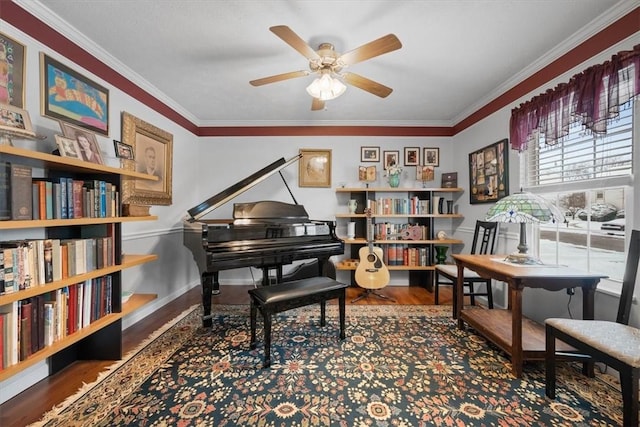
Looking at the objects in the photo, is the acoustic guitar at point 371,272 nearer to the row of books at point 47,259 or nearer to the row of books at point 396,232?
the row of books at point 396,232

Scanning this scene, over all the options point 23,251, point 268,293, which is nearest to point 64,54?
point 23,251

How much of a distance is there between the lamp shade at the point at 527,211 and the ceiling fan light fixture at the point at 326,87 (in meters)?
1.56

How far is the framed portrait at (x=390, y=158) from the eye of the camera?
3.75m

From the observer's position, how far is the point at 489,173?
2953 millimetres

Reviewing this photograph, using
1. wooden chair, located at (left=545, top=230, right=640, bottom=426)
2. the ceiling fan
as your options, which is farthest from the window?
the ceiling fan

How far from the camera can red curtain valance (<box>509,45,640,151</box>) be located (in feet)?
5.06

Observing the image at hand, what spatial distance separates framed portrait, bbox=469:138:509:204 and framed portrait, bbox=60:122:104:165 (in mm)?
3780

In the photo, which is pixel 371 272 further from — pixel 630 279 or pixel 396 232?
pixel 630 279

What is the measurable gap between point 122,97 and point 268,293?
93.8 inches

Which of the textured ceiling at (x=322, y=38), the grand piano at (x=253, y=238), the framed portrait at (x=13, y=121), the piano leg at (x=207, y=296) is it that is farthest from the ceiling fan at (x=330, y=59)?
the piano leg at (x=207, y=296)

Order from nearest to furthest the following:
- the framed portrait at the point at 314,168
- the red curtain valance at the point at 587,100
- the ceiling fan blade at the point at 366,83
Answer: the red curtain valance at the point at 587,100, the ceiling fan blade at the point at 366,83, the framed portrait at the point at 314,168

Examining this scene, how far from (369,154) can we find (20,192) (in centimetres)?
351

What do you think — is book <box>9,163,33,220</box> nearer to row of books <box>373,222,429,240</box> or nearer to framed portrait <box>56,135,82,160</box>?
framed portrait <box>56,135,82,160</box>

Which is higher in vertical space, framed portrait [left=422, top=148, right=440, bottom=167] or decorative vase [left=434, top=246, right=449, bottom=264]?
framed portrait [left=422, top=148, right=440, bottom=167]
